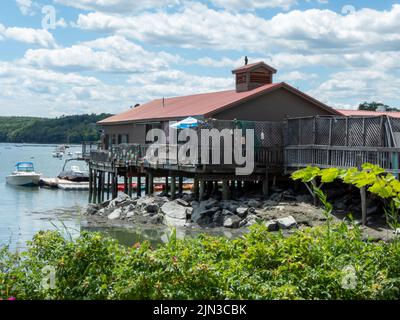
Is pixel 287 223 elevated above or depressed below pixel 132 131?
below

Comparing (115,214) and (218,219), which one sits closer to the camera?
(218,219)

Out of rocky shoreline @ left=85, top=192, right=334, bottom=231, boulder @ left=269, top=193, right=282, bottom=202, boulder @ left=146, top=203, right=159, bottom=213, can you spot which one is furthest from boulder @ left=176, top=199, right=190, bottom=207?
boulder @ left=269, top=193, right=282, bottom=202

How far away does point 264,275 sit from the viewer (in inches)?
Answer: 270

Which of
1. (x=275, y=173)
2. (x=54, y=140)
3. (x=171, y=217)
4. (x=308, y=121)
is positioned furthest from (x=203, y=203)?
(x=54, y=140)

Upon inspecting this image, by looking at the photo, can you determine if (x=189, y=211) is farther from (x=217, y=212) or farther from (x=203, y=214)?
(x=217, y=212)

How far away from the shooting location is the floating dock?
5203 centimetres

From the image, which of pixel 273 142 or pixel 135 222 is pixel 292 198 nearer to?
pixel 273 142

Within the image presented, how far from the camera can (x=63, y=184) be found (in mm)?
52688

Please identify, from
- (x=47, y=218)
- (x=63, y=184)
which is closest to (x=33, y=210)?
(x=47, y=218)

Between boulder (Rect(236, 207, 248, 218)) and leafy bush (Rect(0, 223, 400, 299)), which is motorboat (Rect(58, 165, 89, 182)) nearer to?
boulder (Rect(236, 207, 248, 218))

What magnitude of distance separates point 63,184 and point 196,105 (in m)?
22.2

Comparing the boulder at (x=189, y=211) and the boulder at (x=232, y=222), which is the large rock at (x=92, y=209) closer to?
the boulder at (x=189, y=211)

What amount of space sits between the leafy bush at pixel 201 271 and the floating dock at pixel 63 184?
149 ft

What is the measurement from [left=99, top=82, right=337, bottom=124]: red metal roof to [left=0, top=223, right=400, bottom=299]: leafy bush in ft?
74.2
